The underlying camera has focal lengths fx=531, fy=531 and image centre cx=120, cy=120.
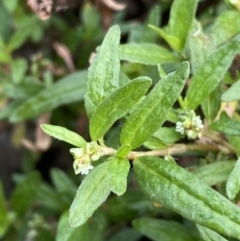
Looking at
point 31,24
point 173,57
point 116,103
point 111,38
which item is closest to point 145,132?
point 116,103

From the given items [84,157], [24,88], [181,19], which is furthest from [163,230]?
[24,88]

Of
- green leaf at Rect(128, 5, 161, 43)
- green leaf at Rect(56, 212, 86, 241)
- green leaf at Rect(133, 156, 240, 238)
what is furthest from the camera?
green leaf at Rect(128, 5, 161, 43)

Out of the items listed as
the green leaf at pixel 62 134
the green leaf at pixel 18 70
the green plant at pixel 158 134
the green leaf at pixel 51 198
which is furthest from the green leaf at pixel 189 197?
the green leaf at pixel 18 70

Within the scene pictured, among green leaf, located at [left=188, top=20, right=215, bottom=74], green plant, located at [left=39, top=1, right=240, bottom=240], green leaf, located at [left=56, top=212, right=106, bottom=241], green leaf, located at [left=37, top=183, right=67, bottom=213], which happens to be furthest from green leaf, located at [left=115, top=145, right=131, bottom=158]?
green leaf, located at [left=37, top=183, right=67, bottom=213]

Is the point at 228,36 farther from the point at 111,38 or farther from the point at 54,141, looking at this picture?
the point at 54,141

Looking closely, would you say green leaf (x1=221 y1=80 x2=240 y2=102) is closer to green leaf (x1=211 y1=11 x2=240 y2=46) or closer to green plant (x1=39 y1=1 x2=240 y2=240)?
green plant (x1=39 y1=1 x2=240 y2=240)

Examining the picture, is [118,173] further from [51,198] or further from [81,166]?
[51,198]

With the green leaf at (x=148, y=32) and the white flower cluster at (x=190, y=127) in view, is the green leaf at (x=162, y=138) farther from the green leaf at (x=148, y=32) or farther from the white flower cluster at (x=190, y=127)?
the green leaf at (x=148, y=32)
